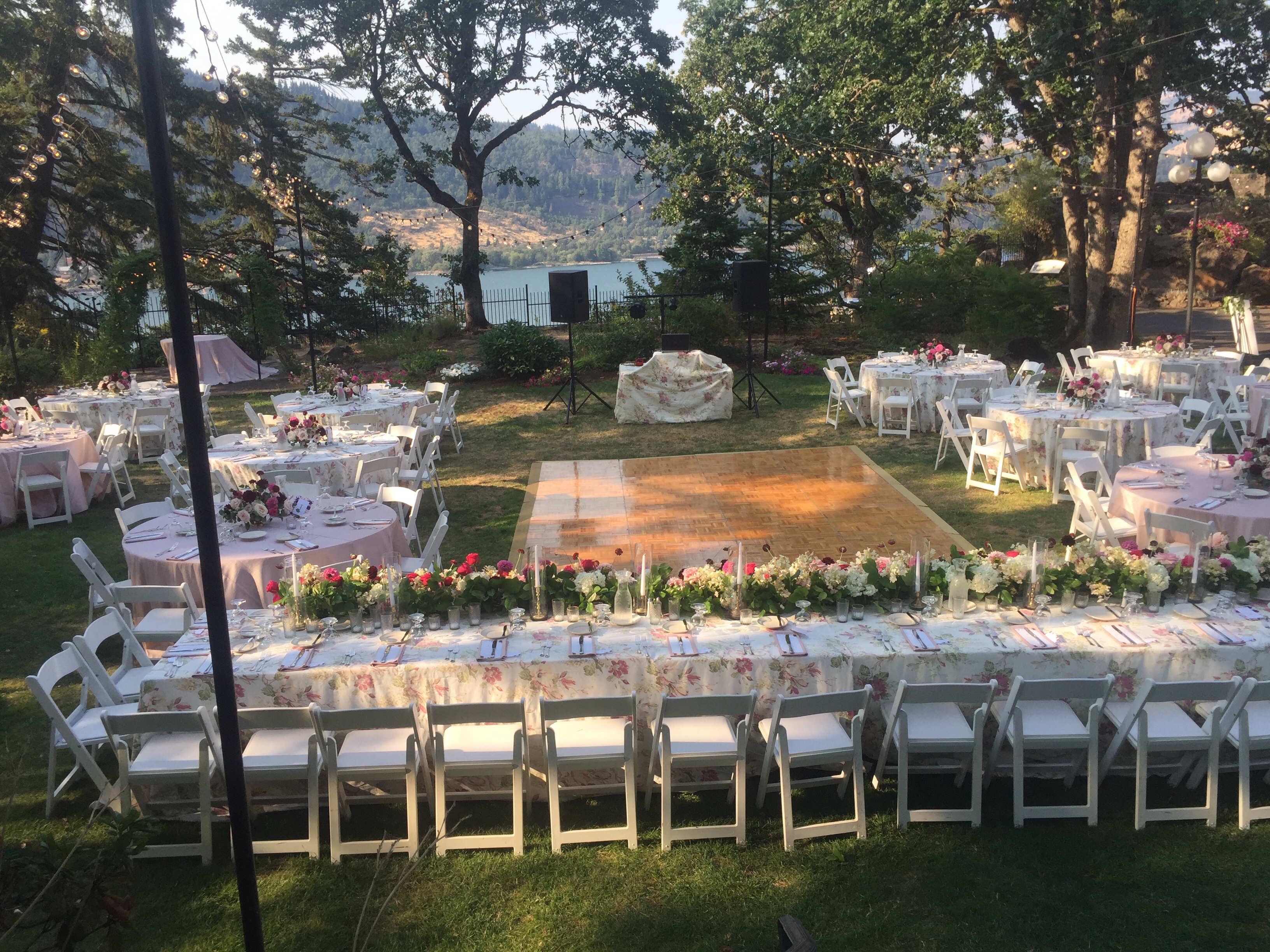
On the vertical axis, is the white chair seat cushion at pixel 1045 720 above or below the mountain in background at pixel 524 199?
below

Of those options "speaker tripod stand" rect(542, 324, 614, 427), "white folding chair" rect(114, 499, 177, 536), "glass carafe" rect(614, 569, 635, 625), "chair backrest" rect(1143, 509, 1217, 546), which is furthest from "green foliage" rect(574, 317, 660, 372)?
"glass carafe" rect(614, 569, 635, 625)

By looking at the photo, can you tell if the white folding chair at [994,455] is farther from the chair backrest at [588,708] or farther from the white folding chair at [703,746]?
the chair backrest at [588,708]

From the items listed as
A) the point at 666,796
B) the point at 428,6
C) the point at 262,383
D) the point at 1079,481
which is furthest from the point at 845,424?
the point at 428,6

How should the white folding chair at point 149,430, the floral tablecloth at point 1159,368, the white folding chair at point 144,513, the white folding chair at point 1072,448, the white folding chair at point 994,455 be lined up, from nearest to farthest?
1. the white folding chair at point 144,513
2. the white folding chair at point 1072,448
3. the white folding chair at point 994,455
4. the white folding chair at point 149,430
5. the floral tablecloth at point 1159,368

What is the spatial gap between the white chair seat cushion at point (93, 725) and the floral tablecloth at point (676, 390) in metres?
9.18

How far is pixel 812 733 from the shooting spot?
4.12 meters

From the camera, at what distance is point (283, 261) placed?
2411 cm

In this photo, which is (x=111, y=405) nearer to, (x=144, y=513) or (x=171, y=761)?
(x=144, y=513)

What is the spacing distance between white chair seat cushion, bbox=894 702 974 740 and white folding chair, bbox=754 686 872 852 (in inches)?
8.6

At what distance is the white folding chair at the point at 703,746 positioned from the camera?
3.86m

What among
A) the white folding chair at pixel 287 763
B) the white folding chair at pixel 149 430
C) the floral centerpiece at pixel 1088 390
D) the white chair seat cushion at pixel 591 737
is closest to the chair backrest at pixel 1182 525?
the floral centerpiece at pixel 1088 390

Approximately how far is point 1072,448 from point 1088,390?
0.57 meters

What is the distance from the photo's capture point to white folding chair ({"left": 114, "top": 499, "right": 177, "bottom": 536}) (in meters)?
6.67

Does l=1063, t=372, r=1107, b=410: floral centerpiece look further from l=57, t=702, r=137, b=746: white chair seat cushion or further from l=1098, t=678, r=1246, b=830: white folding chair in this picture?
l=57, t=702, r=137, b=746: white chair seat cushion
